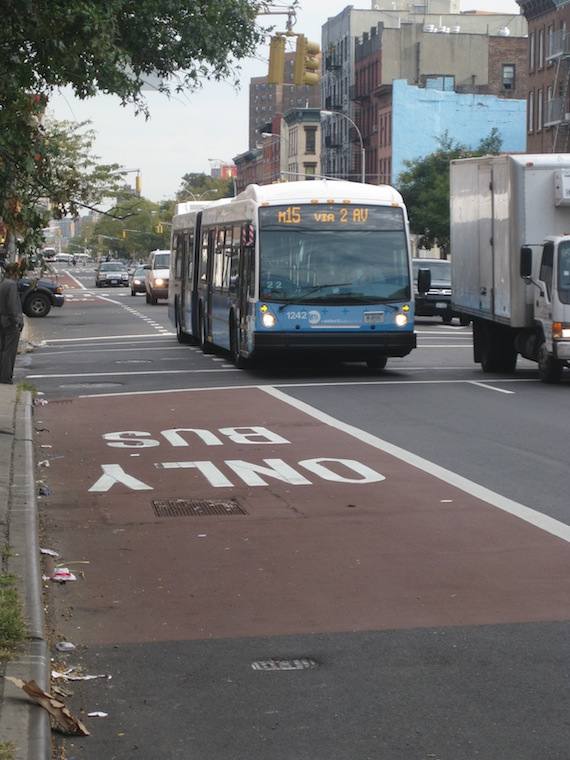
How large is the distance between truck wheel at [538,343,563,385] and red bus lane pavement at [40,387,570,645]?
7654 mm

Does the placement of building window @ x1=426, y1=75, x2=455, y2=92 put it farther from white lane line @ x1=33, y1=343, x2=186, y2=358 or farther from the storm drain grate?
the storm drain grate

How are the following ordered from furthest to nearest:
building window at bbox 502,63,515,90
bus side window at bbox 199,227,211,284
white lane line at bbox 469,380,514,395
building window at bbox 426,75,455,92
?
1. building window at bbox 502,63,515,90
2. building window at bbox 426,75,455,92
3. bus side window at bbox 199,227,211,284
4. white lane line at bbox 469,380,514,395

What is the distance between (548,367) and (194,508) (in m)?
12.8

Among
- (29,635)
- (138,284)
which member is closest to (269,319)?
(29,635)

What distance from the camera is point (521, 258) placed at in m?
23.8

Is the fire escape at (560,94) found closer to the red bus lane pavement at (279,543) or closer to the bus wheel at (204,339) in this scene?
the bus wheel at (204,339)

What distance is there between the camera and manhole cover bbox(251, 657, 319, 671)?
23.2ft

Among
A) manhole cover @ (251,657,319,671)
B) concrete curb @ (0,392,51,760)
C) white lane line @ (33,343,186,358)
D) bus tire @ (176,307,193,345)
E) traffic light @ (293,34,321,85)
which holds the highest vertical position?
traffic light @ (293,34,321,85)

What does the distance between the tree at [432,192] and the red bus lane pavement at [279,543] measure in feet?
221

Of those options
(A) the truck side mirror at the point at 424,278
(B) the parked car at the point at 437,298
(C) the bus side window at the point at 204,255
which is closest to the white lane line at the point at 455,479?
(A) the truck side mirror at the point at 424,278

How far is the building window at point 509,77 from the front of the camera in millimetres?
117225

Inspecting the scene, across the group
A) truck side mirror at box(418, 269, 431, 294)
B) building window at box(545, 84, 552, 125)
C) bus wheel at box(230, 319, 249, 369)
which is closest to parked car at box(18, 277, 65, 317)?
bus wheel at box(230, 319, 249, 369)

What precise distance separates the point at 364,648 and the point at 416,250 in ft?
322

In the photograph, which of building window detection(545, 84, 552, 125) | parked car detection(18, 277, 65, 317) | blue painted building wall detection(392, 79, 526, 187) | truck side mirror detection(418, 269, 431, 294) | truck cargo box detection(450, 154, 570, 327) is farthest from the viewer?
blue painted building wall detection(392, 79, 526, 187)
